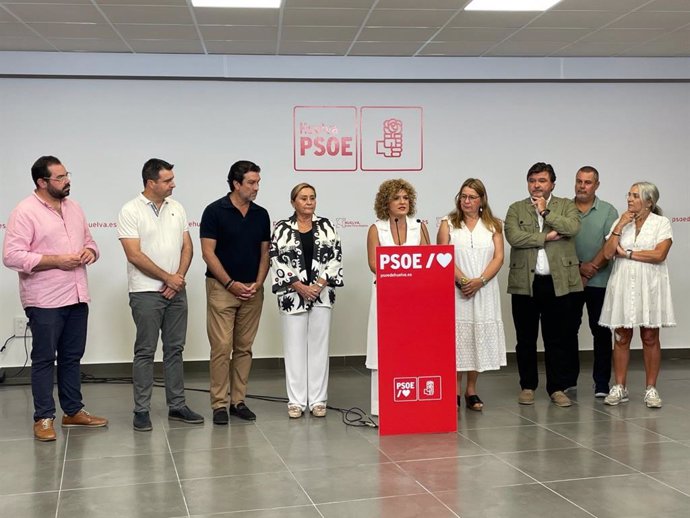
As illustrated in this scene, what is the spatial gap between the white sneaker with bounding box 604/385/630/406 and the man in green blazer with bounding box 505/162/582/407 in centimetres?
27

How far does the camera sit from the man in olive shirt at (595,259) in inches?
239

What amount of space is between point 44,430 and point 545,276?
345 cm

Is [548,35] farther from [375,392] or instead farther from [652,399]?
[375,392]

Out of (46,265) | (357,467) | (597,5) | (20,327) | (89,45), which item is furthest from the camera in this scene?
(20,327)

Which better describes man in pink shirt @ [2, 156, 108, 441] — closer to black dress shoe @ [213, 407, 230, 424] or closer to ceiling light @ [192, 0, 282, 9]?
black dress shoe @ [213, 407, 230, 424]

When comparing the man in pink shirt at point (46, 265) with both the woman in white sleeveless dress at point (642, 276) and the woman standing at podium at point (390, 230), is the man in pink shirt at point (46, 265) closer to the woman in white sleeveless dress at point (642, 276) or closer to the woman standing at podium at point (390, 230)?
the woman standing at podium at point (390, 230)

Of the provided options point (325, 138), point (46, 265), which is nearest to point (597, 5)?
A: point (325, 138)

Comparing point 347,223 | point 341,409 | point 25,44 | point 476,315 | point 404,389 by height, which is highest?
point 25,44

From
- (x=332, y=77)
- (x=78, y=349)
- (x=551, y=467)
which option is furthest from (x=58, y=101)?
(x=551, y=467)

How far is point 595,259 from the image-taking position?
6059mm

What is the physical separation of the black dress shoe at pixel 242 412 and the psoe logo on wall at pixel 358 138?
2.76 m

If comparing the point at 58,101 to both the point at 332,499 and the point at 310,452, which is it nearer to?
the point at 310,452

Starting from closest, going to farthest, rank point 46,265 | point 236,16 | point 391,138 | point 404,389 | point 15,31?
point 46,265, point 404,389, point 236,16, point 15,31, point 391,138

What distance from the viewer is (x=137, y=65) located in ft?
23.9
